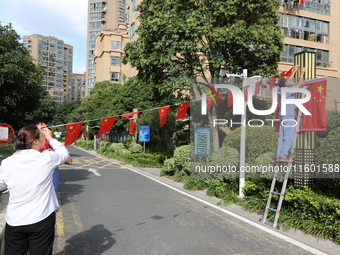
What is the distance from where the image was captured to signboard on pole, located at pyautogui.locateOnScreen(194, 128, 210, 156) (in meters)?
10.6

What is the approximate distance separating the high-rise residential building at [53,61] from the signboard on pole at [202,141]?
416ft

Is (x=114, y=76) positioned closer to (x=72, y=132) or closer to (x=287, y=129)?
(x=72, y=132)

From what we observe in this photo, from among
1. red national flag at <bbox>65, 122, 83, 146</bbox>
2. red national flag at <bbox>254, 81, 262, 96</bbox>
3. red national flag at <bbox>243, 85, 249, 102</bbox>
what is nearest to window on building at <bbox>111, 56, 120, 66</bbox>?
red national flag at <bbox>65, 122, 83, 146</bbox>

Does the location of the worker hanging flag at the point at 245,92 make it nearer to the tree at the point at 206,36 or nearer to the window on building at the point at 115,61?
the tree at the point at 206,36

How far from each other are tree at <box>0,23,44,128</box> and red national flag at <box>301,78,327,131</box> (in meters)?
9.98

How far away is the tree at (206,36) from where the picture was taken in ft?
43.5

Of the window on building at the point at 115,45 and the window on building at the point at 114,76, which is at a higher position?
the window on building at the point at 115,45

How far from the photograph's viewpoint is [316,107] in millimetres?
6680

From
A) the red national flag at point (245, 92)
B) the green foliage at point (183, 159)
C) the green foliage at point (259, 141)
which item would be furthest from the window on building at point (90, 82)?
the red national flag at point (245, 92)

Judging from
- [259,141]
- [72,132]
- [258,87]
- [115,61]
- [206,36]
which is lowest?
[259,141]

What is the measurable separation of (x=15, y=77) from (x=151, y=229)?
8.93m

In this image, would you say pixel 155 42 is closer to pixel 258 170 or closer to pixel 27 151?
pixel 258 170

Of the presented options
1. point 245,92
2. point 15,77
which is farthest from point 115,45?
point 245,92

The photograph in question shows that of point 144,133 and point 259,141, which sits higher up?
point 259,141
